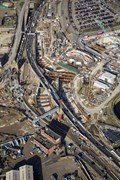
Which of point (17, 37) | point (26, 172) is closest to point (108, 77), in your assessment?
point (17, 37)

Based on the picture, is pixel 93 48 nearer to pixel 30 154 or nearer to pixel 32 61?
pixel 32 61

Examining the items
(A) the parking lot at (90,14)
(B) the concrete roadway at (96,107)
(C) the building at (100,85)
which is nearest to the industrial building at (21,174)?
(B) the concrete roadway at (96,107)

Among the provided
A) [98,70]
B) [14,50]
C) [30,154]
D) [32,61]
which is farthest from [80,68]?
[30,154]

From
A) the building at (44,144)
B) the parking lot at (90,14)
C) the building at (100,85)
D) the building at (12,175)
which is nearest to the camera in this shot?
the building at (12,175)

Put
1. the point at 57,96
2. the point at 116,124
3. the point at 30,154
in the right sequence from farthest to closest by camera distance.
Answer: the point at 57,96
the point at 116,124
the point at 30,154

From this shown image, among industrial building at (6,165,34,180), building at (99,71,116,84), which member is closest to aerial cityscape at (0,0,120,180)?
building at (99,71,116,84)

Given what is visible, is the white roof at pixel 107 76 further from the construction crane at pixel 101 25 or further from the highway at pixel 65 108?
the construction crane at pixel 101 25
